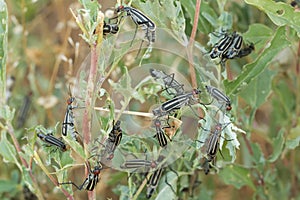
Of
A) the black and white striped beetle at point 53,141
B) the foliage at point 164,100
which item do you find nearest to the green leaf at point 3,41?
the foliage at point 164,100

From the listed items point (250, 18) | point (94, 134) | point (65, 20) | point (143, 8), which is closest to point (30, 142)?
point (94, 134)

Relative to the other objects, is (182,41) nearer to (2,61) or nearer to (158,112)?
(158,112)

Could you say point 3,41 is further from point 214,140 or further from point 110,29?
point 214,140

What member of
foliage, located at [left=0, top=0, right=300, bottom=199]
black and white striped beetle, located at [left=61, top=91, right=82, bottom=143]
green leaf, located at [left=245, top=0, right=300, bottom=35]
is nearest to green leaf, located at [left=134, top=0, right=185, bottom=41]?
foliage, located at [left=0, top=0, right=300, bottom=199]

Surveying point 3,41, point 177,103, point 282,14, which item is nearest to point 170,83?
point 177,103

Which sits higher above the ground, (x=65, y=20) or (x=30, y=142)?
(x=65, y=20)

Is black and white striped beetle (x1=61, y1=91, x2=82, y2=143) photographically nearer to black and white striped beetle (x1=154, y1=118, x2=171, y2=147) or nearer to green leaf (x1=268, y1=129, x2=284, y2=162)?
black and white striped beetle (x1=154, y1=118, x2=171, y2=147)
